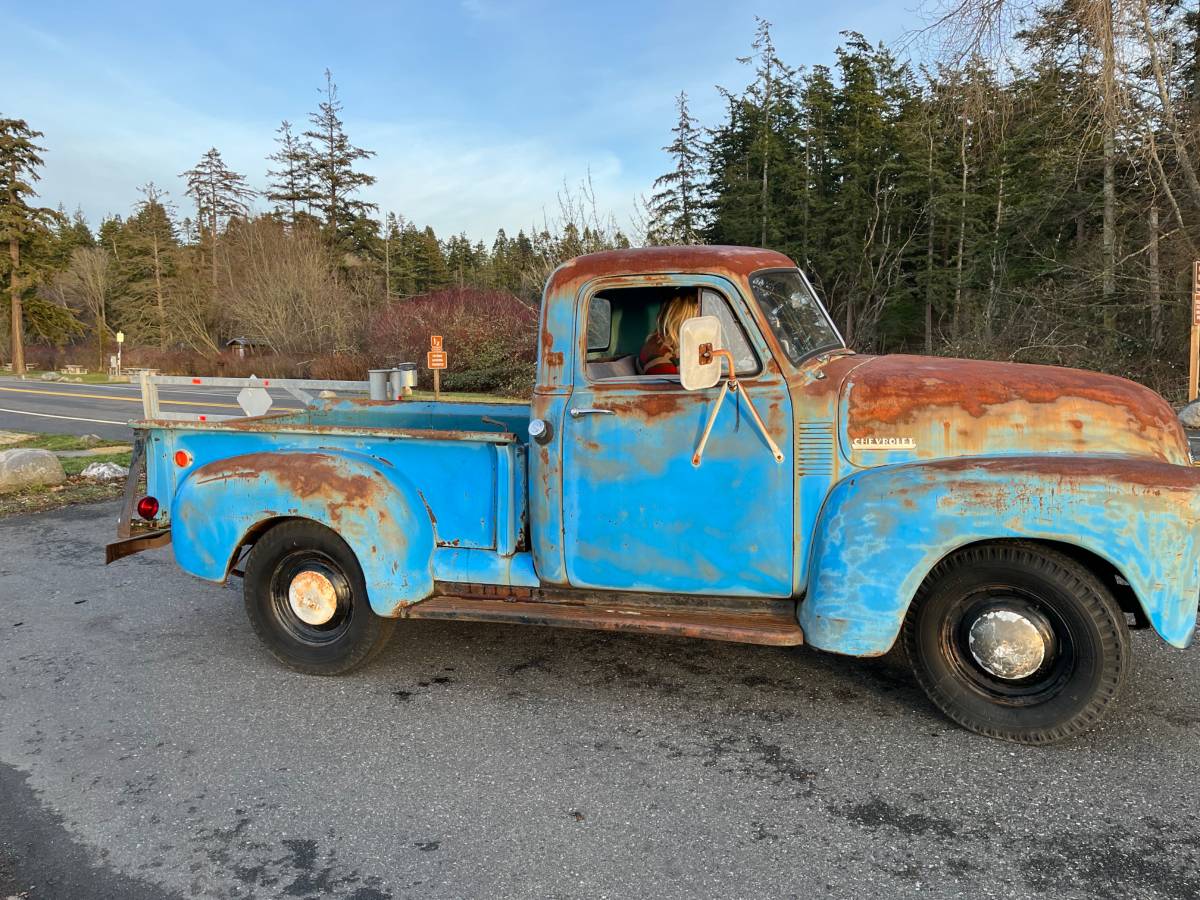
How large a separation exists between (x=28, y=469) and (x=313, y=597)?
6.98m

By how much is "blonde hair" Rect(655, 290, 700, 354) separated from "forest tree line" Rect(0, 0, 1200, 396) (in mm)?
8410

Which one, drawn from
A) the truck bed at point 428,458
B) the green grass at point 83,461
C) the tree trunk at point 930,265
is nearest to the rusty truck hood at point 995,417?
the truck bed at point 428,458

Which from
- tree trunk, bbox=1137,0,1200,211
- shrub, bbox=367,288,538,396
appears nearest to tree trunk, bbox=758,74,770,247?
shrub, bbox=367,288,538,396

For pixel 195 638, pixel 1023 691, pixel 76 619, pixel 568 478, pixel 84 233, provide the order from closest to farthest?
pixel 1023 691 → pixel 568 478 → pixel 195 638 → pixel 76 619 → pixel 84 233

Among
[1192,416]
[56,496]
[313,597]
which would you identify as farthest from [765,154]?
[313,597]

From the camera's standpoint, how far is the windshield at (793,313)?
3.64m

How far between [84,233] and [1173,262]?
297ft

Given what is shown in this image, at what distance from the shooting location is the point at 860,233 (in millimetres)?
34469

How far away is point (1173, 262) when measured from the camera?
55.1 ft

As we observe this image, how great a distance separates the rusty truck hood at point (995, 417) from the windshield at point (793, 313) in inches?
13.7

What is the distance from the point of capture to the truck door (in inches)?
137

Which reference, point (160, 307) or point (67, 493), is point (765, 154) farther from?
point (160, 307)

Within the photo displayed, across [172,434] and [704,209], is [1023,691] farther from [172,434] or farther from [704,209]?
[704,209]

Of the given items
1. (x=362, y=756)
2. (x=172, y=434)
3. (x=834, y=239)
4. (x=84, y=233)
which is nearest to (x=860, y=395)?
(x=362, y=756)
